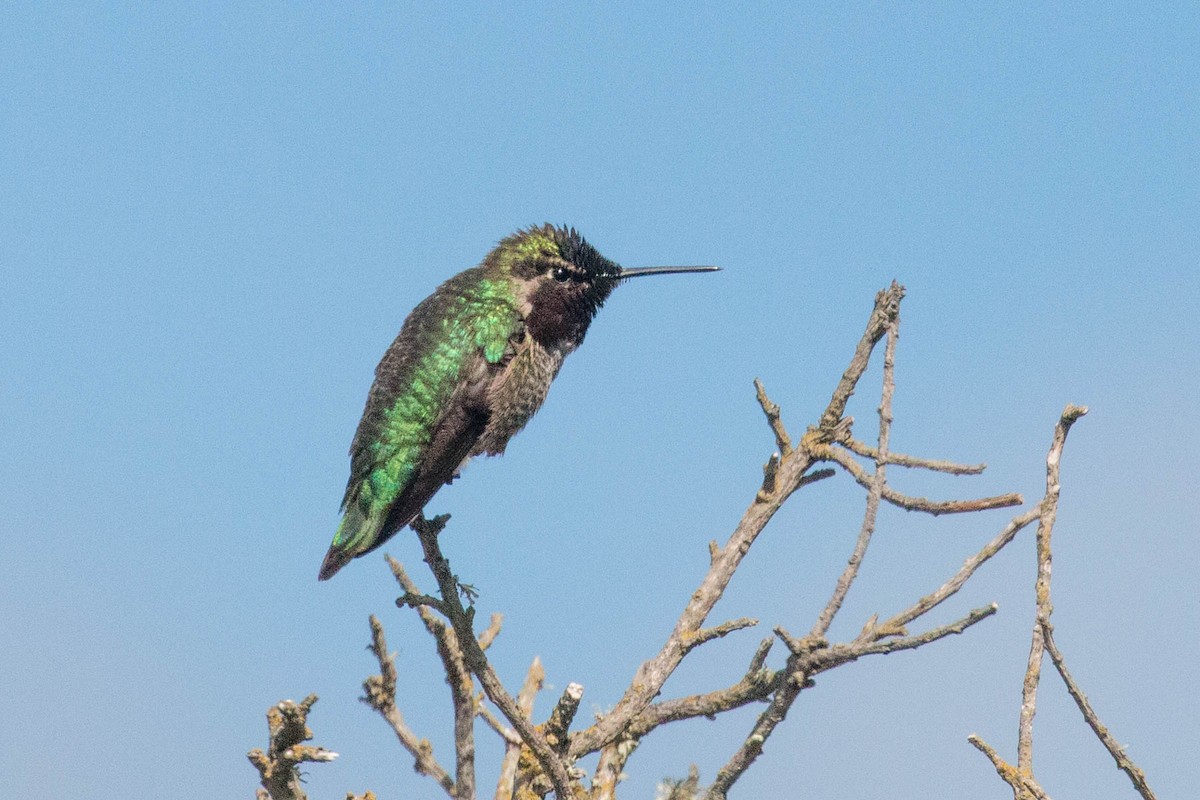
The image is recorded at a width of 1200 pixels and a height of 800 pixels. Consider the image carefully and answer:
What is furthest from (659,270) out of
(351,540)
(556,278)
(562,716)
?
(562,716)

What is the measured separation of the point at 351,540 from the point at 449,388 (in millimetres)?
936

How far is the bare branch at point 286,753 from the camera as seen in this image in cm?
317

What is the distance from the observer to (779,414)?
483 centimetres

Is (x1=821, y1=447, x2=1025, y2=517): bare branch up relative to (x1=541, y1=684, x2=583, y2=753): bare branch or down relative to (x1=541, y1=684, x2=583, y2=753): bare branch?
up

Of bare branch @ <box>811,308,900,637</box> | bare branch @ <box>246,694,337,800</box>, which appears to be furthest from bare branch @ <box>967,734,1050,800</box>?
bare branch @ <box>246,694,337,800</box>

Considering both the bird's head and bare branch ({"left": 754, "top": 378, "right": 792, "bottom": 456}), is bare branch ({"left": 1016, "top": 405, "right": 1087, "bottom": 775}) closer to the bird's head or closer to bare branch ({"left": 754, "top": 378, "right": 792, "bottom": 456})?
bare branch ({"left": 754, "top": 378, "right": 792, "bottom": 456})

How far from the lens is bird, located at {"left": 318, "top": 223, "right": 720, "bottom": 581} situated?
5859mm

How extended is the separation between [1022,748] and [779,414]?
179 cm

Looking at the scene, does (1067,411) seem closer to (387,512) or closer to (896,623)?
(896,623)

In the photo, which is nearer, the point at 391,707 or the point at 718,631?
the point at 718,631

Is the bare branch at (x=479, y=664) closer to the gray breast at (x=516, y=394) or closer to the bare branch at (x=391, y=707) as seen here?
the bare branch at (x=391, y=707)

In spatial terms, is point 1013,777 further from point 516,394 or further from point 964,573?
point 516,394

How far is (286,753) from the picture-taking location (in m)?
3.23

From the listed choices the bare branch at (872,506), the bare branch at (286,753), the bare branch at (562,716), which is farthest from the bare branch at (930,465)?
the bare branch at (286,753)
